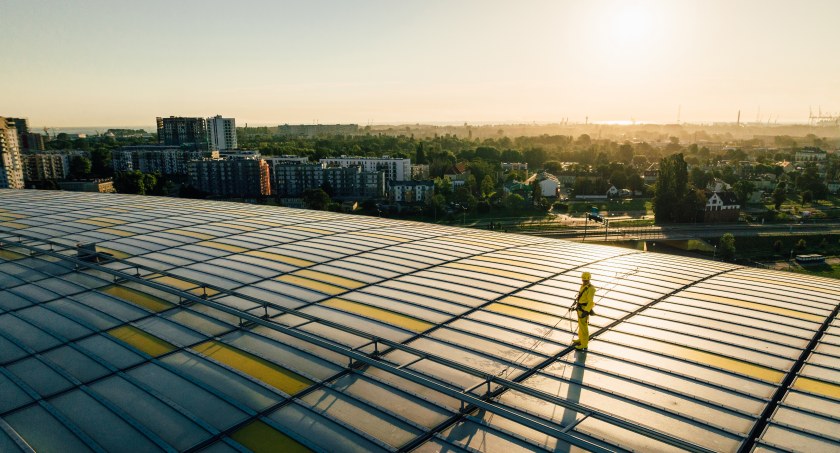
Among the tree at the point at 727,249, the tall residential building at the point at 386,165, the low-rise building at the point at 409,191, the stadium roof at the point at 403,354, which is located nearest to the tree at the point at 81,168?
the tall residential building at the point at 386,165

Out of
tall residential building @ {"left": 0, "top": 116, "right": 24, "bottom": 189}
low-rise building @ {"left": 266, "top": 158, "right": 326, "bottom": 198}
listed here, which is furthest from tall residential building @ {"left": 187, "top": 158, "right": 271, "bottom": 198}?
tall residential building @ {"left": 0, "top": 116, "right": 24, "bottom": 189}

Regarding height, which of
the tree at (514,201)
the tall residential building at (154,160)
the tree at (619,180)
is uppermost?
the tall residential building at (154,160)

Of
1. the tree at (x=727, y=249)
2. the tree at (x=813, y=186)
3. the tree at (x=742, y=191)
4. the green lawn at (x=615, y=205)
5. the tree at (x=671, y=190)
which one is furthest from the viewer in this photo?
the tree at (x=813, y=186)

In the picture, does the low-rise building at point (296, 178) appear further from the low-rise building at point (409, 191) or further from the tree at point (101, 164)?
the tree at point (101, 164)

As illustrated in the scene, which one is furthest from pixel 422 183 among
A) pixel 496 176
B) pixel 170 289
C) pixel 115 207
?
pixel 170 289

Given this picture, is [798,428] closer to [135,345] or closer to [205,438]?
[205,438]

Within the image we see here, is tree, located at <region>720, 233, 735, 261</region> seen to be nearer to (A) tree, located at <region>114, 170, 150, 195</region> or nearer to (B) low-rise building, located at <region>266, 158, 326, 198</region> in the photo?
(B) low-rise building, located at <region>266, 158, 326, 198</region>

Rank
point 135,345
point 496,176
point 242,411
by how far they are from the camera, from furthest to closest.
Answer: point 496,176
point 135,345
point 242,411
